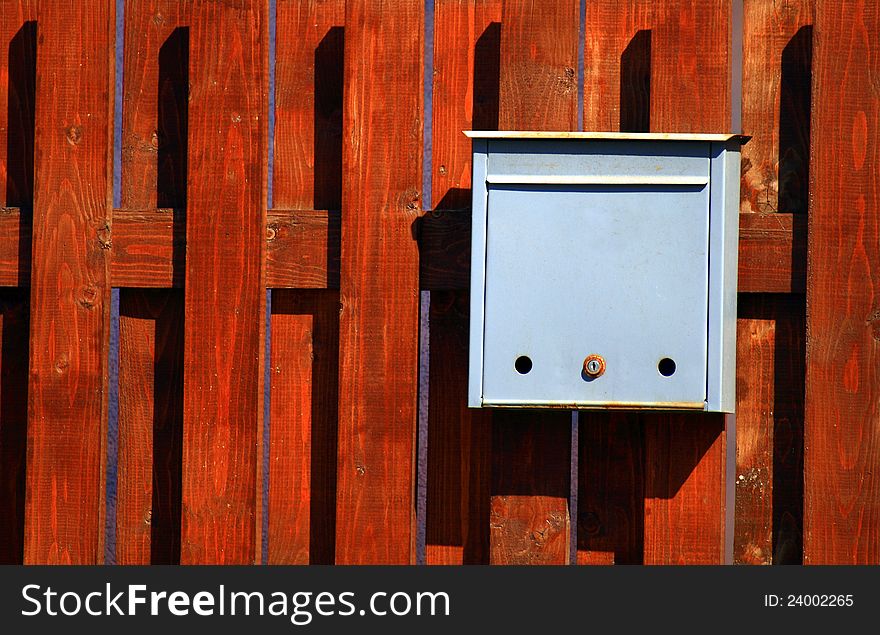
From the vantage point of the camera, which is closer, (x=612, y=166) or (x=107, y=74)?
(x=612, y=166)

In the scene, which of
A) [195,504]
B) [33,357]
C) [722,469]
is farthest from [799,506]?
[33,357]

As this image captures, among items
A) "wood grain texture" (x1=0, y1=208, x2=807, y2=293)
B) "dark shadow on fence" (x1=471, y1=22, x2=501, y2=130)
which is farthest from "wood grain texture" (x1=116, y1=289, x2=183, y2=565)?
"dark shadow on fence" (x1=471, y1=22, x2=501, y2=130)

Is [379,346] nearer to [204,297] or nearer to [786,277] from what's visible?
[204,297]

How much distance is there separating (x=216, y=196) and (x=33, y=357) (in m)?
0.62

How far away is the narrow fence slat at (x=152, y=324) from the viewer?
2.74 metres

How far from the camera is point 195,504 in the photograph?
8.59 feet

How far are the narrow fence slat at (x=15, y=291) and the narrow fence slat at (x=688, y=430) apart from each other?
1.62m

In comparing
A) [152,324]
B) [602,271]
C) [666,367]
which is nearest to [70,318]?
[152,324]

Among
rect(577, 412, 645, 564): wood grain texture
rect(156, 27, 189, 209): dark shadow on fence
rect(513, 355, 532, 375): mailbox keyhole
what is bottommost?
rect(577, 412, 645, 564): wood grain texture

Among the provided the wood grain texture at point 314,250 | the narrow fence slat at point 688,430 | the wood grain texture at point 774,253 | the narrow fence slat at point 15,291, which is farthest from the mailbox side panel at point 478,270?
the narrow fence slat at point 15,291

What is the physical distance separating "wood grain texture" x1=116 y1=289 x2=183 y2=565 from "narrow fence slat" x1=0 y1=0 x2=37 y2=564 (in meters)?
0.29

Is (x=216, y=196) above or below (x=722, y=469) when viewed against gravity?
above

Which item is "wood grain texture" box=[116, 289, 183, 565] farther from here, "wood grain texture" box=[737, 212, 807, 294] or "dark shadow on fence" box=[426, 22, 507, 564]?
"wood grain texture" box=[737, 212, 807, 294]

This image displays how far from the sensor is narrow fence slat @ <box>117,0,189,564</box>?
274 centimetres
